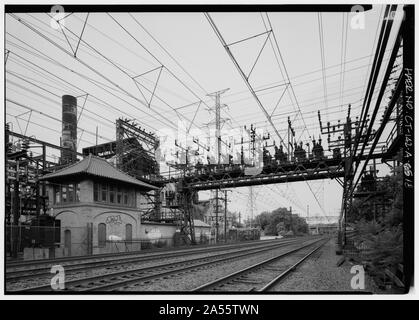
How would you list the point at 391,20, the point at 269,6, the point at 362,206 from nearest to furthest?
the point at 391,20
the point at 269,6
the point at 362,206

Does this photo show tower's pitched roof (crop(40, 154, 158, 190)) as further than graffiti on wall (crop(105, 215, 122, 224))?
No

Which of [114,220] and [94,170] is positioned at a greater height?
[94,170]

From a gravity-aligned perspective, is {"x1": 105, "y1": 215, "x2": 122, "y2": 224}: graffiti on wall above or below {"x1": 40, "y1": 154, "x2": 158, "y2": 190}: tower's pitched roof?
below

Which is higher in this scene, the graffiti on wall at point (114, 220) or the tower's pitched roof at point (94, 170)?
the tower's pitched roof at point (94, 170)

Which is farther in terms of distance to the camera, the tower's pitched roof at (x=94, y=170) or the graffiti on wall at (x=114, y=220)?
the graffiti on wall at (x=114, y=220)

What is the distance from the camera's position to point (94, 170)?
790 inches

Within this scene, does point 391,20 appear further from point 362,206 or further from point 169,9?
point 362,206

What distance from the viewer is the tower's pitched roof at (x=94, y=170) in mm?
19672

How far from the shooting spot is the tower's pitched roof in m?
19.7

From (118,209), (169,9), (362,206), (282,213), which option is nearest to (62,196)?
(118,209)

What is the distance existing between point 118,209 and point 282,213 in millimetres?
67649

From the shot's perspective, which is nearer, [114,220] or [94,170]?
[94,170]
